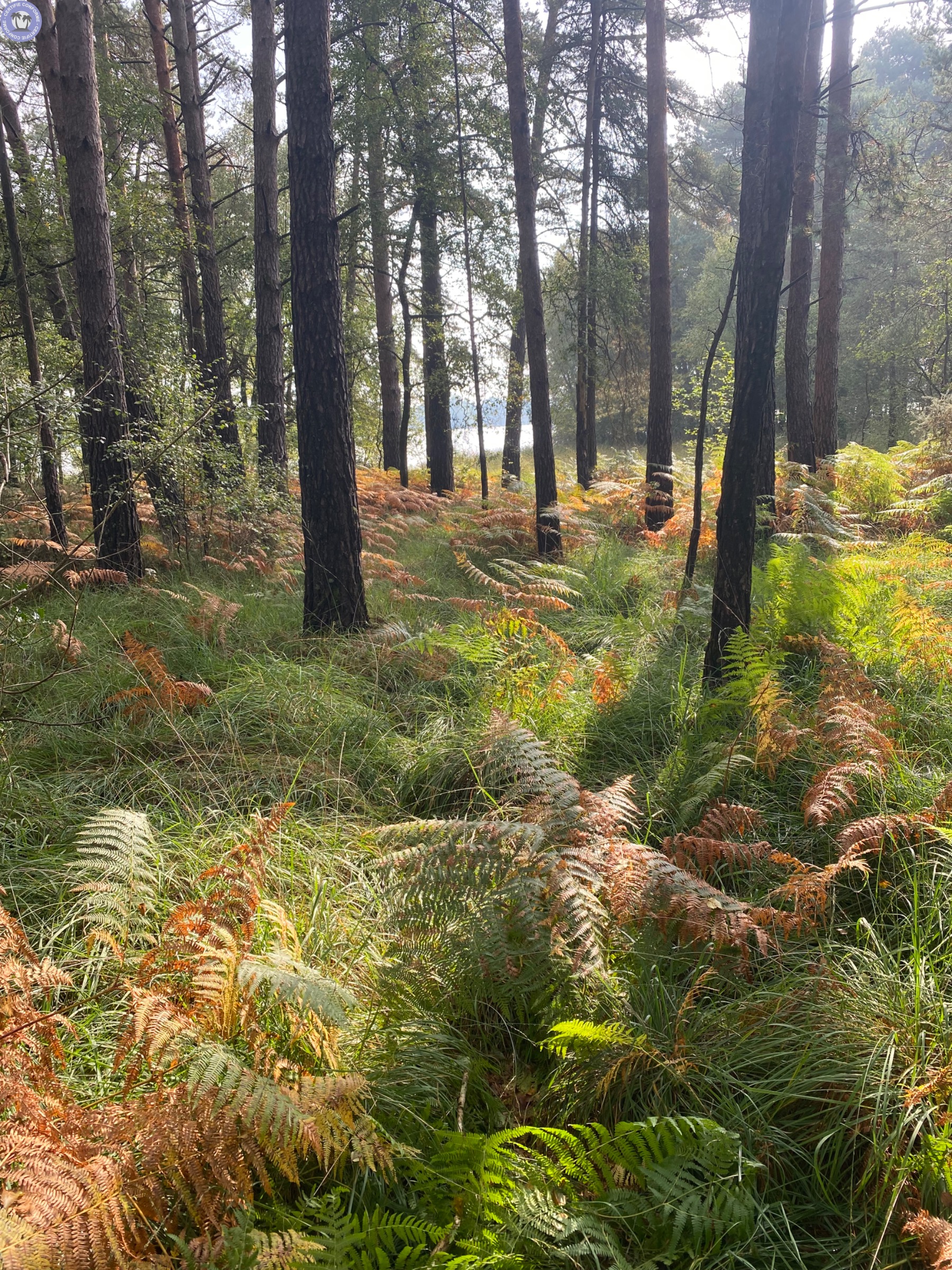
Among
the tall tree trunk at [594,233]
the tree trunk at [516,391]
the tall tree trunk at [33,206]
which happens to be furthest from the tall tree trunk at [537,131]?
the tall tree trunk at [33,206]

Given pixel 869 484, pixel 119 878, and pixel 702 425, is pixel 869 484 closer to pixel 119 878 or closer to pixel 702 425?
pixel 702 425

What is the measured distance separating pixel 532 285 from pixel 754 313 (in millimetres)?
5262

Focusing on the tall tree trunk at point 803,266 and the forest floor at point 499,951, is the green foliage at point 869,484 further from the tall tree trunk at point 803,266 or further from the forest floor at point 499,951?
the forest floor at point 499,951

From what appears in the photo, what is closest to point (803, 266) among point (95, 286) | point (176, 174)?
point (176, 174)

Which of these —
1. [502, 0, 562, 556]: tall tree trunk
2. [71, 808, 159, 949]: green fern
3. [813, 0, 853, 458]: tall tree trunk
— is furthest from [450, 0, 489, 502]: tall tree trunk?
[71, 808, 159, 949]: green fern

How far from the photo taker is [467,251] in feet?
38.4

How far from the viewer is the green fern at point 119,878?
229 centimetres

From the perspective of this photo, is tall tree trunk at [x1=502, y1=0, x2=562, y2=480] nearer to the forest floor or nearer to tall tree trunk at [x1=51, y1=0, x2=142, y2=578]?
tall tree trunk at [x1=51, y1=0, x2=142, y2=578]

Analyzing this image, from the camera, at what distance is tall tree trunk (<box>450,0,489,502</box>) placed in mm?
10984

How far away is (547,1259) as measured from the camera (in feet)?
4.87

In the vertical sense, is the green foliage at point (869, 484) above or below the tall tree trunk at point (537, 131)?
below

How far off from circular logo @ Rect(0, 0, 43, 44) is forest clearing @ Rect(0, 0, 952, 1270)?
0.04m

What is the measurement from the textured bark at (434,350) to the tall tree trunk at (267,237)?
3.64m

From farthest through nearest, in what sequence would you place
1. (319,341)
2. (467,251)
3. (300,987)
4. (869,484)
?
1. (467,251)
2. (869,484)
3. (319,341)
4. (300,987)
